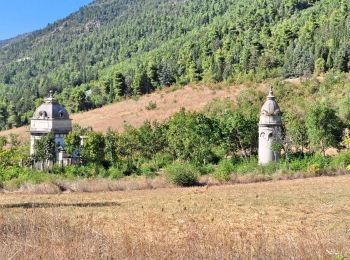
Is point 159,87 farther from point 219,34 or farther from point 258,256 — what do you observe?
point 258,256

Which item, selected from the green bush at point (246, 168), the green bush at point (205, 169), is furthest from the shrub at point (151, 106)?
the green bush at point (205, 169)

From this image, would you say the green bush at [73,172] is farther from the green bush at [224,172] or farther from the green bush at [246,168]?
the green bush at [246,168]

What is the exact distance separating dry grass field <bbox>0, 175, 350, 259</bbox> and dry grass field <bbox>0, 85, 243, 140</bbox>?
45999 mm

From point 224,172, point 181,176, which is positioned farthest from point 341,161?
point 181,176

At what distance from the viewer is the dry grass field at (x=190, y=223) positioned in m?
6.79

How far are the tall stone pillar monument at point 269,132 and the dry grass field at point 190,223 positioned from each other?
670cm

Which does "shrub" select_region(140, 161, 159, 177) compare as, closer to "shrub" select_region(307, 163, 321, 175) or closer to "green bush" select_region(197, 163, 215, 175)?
"green bush" select_region(197, 163, 215, 175)

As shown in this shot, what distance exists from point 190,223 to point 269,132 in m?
23.5

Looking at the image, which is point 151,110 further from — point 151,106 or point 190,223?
point 190,223

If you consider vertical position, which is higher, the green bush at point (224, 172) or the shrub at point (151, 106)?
the shrub at point (151, 106)

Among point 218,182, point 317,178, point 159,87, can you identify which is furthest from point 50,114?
point 159,87

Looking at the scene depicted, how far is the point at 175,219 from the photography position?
16359 millimetres

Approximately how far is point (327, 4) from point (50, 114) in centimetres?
7406

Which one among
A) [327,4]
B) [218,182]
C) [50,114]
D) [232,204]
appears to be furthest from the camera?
[327,4]
